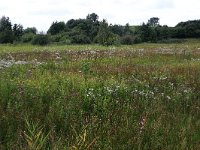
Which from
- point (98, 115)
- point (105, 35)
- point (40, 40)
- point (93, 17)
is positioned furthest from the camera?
point (93, 17)

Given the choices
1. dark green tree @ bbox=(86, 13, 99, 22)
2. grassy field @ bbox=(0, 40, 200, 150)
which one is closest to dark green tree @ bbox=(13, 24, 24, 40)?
dark green tree @ bbox=(86, 13, 99, 22)

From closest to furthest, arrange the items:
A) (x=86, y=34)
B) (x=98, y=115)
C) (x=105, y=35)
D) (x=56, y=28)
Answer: (x=98, y=115) → (x=105, y=35) → (x=86, y=34) → (x=56, y=28)

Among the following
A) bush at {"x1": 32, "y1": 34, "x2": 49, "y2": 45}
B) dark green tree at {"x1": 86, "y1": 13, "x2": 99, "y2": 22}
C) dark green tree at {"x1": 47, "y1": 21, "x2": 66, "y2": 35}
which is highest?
dark green tree at {"x1": 86, "y1": 13, "x2": 99, "y2": 22}

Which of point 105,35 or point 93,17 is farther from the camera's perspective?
point 93,17

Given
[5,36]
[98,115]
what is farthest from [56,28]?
[98,115]

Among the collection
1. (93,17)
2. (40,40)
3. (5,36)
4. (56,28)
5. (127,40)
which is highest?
(93,17)

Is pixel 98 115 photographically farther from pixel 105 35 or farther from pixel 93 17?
pixel 93 17

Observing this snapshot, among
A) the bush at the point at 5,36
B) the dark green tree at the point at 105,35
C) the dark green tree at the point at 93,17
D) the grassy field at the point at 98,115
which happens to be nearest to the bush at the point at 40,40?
the bush at the point at 5,36

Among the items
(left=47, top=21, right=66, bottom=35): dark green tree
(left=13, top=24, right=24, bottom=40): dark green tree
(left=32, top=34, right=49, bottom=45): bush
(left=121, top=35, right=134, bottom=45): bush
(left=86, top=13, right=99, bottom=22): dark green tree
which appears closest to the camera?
(left=32, top=34, right=49, bottom=45): bush

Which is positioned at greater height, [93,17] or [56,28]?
[93,17]

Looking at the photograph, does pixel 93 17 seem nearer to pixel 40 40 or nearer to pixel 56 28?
pixel 56 28

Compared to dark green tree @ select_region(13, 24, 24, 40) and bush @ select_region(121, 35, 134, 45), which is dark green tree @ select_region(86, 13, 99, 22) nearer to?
dark green tree @ select_region(13, 24, 24, 40)

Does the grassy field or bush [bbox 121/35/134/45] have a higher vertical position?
the grassy field

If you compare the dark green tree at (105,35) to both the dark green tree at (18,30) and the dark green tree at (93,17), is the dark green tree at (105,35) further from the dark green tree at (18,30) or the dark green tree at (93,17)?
the dark green tree at (93,17)
